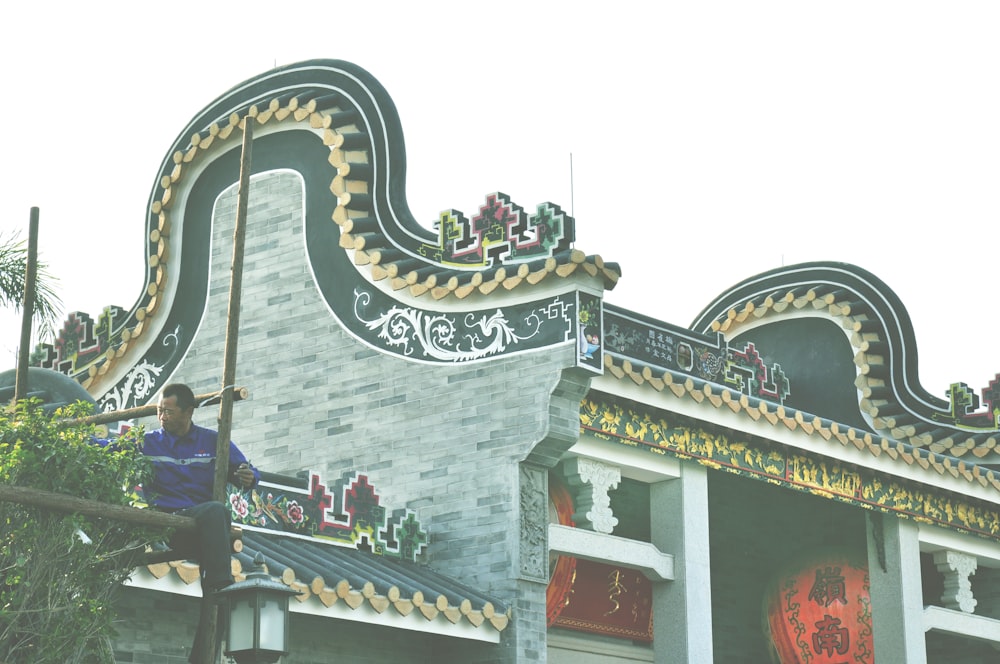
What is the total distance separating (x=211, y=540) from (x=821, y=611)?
8771 millimetres

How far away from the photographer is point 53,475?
6.72 m

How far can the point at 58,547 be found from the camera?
21.6 feet

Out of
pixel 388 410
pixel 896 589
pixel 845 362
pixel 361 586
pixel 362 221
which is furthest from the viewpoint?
pixel 845 362

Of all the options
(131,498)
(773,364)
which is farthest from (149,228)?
(131,498)

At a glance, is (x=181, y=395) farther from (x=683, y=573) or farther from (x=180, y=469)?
(x=683, y=573)

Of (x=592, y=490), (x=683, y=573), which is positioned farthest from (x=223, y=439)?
(x=683, y=573)

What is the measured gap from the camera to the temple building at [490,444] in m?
10.8

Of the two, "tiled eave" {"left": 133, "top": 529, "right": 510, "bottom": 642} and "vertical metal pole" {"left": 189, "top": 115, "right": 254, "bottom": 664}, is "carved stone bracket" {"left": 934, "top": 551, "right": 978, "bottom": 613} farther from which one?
"vertical metal pole" {"left": 189, "top": 115, "right": 254, "bottom": 664}

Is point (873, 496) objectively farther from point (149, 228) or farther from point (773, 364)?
point (149, 228)

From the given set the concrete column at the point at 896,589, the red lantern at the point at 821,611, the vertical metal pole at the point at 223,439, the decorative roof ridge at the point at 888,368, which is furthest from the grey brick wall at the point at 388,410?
the decorative roof ridge at the point at 888,368

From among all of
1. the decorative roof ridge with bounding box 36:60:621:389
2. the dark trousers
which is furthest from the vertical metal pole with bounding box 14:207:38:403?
the decorative roof ridge with bounding box 36:60:621:389

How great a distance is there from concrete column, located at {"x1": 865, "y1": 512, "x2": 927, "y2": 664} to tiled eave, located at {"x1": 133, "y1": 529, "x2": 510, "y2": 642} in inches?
174

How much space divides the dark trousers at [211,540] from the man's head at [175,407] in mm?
557

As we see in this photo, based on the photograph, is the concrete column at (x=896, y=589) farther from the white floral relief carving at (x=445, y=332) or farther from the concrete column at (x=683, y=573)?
the white floral relief carving at (x=445, y=332)
